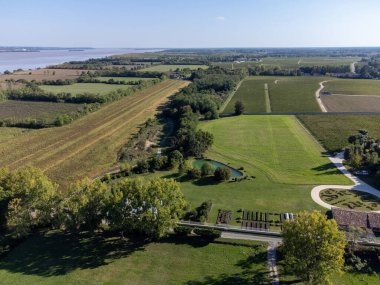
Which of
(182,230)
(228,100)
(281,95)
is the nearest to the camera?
(182,230)

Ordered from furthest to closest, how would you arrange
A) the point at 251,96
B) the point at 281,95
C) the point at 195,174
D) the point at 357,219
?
the point at 281,95
the point at 251,96
the point at 195,174
the point at 357,219

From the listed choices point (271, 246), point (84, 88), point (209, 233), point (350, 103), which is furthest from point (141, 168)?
point (84, 88)

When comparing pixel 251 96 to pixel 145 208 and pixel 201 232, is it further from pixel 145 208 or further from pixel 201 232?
pixel 145 208

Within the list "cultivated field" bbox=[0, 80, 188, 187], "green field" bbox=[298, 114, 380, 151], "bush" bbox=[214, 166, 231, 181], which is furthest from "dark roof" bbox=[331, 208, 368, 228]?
"cultivated field" bbox=[0, 80, 188, 187]

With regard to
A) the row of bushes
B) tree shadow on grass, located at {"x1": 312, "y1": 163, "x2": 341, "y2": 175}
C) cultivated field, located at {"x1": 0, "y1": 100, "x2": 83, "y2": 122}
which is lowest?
the row of bushes

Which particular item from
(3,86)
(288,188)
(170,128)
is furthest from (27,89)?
(288,188)

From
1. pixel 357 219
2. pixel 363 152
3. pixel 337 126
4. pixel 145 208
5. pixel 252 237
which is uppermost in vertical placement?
pixel 337 126

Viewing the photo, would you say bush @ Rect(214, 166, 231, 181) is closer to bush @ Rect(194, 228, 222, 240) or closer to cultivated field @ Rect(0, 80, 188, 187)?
bush @ Rect(194, 228, 222, 240)
